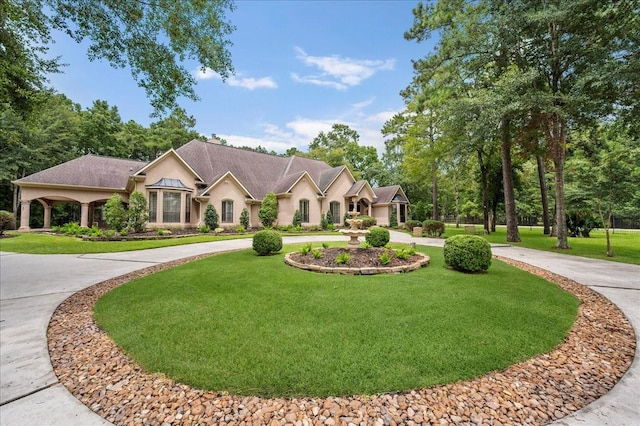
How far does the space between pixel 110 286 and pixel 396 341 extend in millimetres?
6987

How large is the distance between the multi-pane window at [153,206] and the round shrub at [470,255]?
18.5m

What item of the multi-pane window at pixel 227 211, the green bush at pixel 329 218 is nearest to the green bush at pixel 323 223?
the green bush at pixel 329 218

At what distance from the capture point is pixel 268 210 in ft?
72.8

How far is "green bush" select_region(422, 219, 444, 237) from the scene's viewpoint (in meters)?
19.0

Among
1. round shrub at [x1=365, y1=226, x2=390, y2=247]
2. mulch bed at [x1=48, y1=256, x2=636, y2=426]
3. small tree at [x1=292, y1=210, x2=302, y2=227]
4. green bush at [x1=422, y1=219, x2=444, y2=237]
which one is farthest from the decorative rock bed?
small tree at [x1=292, y1=210, x2=302, y2=227]

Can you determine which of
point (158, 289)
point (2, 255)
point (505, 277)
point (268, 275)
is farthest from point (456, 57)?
point (2, 255)

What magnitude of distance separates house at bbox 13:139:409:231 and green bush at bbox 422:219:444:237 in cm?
534

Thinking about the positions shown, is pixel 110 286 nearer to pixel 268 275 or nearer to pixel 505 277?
pixel 268 275

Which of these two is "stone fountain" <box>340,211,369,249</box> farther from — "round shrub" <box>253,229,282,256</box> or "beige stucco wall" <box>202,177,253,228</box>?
"beige stucco wall" <box>202,177,253,228</box>

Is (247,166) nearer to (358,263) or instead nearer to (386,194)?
(386,194)

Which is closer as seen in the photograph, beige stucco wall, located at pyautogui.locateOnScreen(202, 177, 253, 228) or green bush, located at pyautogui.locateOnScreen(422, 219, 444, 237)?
green bush, located at pyautogui.locateOnScreen(422, 219, 444, 237)

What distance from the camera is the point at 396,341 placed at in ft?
12.2

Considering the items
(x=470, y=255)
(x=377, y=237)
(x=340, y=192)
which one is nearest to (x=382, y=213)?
(x=340, y=192)

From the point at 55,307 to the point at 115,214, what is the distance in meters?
12.9
